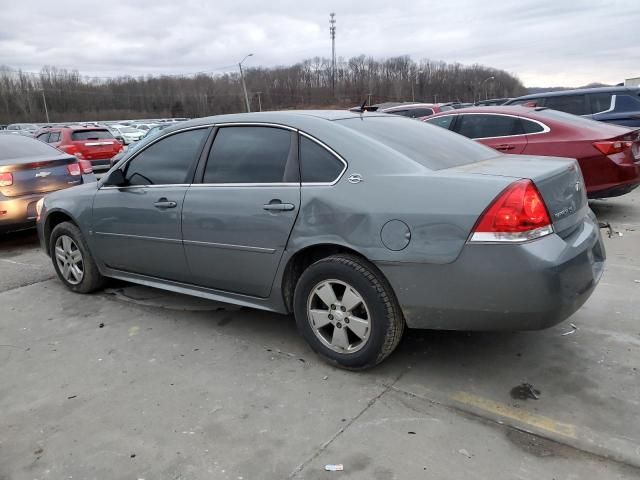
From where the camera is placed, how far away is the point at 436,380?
3.12 metres

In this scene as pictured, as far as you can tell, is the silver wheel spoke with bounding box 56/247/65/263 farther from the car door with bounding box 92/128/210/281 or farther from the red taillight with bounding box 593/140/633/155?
the red taillight with bounding box 593/140/633/155

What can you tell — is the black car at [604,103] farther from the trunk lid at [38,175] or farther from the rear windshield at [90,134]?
the rear windshield at [90,134]

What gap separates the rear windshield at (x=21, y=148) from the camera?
7168mm

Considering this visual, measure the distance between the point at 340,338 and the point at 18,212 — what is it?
17.6ft

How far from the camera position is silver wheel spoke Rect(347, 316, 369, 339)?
3.09 metres

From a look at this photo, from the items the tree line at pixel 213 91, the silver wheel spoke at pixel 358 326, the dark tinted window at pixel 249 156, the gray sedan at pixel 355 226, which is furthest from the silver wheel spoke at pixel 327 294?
the tree line at pixel 213 91

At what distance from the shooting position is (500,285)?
2.67 m

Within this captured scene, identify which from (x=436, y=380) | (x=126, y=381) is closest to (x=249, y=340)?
(x=126, y=381)

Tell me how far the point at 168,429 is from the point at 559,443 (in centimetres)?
190

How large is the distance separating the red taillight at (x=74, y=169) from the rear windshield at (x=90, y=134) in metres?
9.37

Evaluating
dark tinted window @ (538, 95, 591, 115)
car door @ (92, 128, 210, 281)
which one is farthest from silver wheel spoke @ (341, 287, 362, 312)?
dark tinted window @ (538, 95, 591, 115)

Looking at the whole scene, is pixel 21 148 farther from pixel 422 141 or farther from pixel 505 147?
pixel 505 147

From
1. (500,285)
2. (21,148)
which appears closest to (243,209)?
(500,285)

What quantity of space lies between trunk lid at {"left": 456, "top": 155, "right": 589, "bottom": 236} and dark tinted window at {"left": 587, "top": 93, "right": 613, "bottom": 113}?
755 cm
